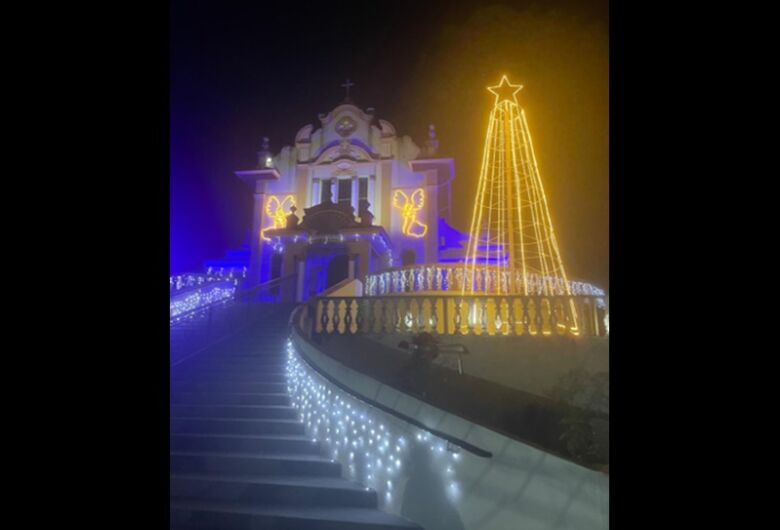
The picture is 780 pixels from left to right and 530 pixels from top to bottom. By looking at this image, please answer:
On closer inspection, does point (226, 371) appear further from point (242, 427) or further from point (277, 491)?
point (277, 491)

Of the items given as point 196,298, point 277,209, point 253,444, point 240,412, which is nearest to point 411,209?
point 277,209

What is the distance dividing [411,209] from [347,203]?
132 cm

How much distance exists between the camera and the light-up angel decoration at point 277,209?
984cm

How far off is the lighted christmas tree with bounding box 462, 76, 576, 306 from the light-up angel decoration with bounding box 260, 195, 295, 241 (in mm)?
4650

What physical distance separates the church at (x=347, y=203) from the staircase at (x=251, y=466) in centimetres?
392

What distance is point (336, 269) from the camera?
30.5 ft

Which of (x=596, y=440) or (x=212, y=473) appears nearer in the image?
(x=596, y=440)

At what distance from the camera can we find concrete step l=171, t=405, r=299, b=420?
183 inches
